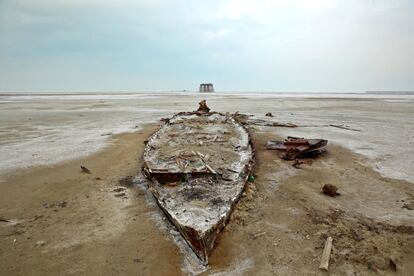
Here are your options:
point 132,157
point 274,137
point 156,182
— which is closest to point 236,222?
point 156,182

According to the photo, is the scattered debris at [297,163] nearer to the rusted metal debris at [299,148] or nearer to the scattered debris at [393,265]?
the rusted metal debris at [299,148]

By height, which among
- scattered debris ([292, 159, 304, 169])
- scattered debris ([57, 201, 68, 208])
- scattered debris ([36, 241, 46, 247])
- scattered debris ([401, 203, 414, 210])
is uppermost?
scattered debris ([292, 159, 304, 169])

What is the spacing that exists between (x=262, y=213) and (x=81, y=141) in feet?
26.1

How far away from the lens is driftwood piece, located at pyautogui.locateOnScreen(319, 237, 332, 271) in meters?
3.93

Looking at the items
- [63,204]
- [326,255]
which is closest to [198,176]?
[63,204]

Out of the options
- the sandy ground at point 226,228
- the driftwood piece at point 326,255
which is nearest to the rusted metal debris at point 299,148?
the sandy ground at point 226,228

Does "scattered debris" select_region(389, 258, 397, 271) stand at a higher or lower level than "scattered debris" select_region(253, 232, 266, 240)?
higher

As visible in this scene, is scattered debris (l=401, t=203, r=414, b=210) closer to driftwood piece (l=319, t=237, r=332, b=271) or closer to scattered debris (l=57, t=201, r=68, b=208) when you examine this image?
driftwood piece (l=319, t=237, r=332, b=271)

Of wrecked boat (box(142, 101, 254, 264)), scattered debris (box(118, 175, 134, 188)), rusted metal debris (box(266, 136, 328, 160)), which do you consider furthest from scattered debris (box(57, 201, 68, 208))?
rusted metal debris (box(266, 136, 328, 160))

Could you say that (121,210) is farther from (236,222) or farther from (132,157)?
(132,157)

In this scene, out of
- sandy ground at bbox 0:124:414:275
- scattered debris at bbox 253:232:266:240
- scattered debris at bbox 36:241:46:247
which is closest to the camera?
sandy ground at bbox 0:124:414:275

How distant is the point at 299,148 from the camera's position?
9055mm

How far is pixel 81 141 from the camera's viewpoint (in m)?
11.5

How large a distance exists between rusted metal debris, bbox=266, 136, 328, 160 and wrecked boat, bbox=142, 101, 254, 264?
0.98 meters
